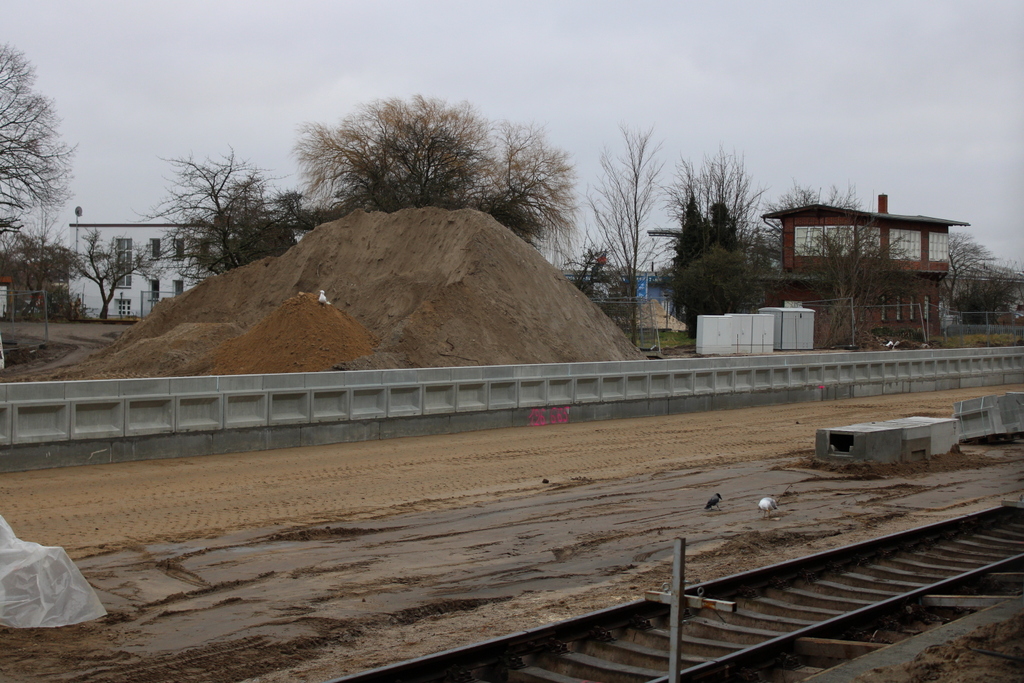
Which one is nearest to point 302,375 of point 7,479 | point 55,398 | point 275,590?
point 55,398

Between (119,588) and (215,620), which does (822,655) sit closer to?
(215,620)

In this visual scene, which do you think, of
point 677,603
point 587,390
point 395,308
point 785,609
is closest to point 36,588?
point 677,603

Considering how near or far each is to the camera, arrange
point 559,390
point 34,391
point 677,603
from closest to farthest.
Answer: point 677,603 < point 34,391 < point 559,390

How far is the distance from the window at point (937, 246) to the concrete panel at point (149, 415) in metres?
54.7

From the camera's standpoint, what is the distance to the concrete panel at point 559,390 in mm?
20094

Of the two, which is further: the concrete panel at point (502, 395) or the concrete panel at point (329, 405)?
the concrete panel at point (502, 395)

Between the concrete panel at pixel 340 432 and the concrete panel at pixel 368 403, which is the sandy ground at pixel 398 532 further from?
the concrete panel at pixel 368 403

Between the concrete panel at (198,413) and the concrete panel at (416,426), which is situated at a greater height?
the concrete panel at (198,413)

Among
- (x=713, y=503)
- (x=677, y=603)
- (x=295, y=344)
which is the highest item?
(x=295, y=344)

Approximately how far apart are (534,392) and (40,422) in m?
9.90

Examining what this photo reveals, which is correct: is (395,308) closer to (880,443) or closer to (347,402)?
(347,402)

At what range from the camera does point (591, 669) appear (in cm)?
604

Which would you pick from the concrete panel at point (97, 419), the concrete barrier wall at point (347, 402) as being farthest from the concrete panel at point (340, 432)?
the concrete panel at point (97, 419)

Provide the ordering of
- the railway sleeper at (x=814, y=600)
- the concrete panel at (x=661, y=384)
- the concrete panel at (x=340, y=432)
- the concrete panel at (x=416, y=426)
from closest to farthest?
the railway sleeper at (x=814, y=600) → the concrete panel at (x=340, y=432) → the concrete panel at (x=416, y=426) → the concrete panel at (x=661, y=384)
